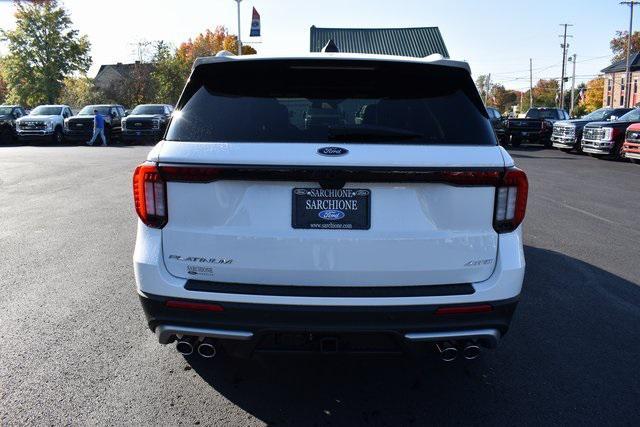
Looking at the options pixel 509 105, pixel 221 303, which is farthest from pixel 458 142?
pixel 509 105

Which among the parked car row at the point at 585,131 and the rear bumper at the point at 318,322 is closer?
the rear bumper at the point at 318,322

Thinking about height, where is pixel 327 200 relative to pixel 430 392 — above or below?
above

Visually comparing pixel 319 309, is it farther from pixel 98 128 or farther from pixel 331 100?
pixel 98 128

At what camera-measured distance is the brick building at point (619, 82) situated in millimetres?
83938

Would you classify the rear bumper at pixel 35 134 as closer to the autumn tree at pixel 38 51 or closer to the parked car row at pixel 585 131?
the parked car row at pixel 585 131

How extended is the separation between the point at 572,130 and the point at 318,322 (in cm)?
2377

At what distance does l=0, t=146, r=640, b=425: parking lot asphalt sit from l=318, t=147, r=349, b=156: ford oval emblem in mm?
1098

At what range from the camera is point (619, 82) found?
292ft

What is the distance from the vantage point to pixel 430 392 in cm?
346

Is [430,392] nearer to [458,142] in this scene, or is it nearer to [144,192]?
[458,142]

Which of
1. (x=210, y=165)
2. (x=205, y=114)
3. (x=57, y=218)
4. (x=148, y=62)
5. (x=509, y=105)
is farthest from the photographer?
(x=509, y=105)

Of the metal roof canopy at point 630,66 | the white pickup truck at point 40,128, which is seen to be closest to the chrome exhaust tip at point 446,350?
the white pickup truck at point 40,128

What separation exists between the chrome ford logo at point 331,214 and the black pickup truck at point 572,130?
23.2m

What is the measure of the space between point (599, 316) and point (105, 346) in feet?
12.8
